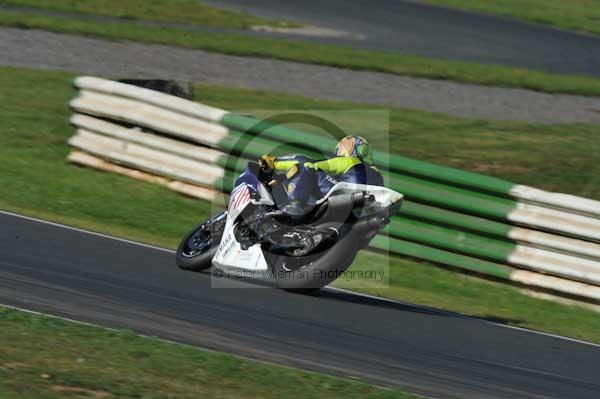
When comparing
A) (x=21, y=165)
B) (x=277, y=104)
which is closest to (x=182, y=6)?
(x=277, y=104)

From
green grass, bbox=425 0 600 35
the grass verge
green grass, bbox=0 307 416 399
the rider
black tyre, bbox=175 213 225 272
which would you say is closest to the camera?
green grass, bbox=0 307 416 399

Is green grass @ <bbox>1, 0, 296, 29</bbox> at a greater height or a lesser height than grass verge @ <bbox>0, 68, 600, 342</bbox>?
greater

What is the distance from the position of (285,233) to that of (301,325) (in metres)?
1.21

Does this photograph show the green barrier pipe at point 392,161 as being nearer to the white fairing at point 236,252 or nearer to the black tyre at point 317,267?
the white fairing at point 236,252

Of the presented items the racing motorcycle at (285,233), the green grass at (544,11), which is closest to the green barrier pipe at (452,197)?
the racing motorcycle at (285,233)

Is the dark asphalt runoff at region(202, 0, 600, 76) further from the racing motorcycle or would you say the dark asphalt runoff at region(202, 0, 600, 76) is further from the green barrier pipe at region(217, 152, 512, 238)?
the racing motorcycle

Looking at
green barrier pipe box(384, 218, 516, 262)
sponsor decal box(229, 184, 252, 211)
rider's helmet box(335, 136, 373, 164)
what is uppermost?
rider's helmet box(335, 136, 373, 164)

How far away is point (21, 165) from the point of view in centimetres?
1330

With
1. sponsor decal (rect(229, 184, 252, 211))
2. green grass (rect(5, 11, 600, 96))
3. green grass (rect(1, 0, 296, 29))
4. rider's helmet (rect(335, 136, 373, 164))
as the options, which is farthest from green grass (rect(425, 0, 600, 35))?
sponsor decal (rect(229, 184, 252, 211))

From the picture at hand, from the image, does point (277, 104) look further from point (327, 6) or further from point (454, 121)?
point (327, 6)

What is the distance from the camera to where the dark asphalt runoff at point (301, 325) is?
7664 millimetres

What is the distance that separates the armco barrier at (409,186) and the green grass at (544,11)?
17088mm

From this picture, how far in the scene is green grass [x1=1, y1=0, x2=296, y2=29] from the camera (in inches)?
918

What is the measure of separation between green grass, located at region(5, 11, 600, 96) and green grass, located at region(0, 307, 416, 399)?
14031mm
